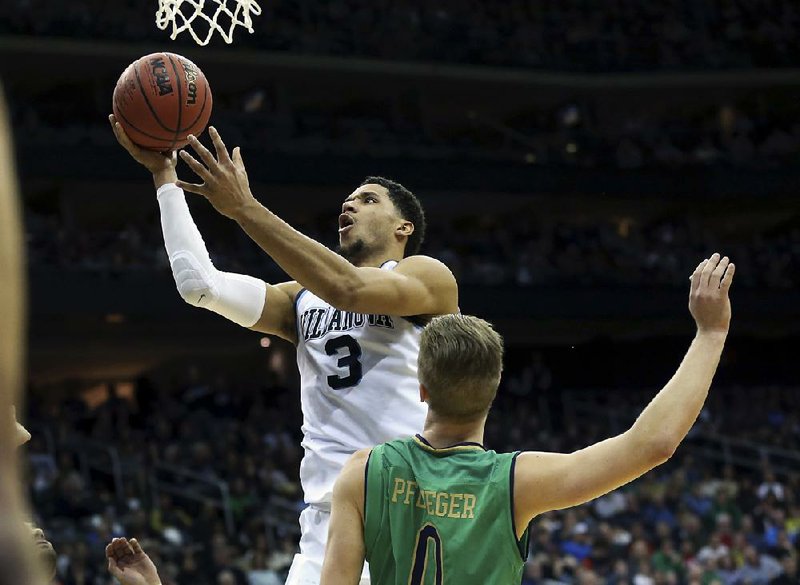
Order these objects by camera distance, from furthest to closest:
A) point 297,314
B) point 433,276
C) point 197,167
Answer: point 297,314
point 433,276
point 197,167

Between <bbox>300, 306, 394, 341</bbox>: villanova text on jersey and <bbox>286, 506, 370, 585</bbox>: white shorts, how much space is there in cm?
63

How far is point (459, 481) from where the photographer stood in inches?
102

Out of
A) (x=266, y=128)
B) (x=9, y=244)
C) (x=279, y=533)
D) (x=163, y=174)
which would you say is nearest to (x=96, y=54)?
(x=266, y=128)

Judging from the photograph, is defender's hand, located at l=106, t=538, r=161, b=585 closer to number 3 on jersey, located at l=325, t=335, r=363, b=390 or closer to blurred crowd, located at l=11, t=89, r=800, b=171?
number 3 on jersey, located at l=325, t=335, r=363, b=390

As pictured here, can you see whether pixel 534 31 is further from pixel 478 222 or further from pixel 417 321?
pixel 417 321

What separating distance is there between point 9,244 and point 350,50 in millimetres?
21928

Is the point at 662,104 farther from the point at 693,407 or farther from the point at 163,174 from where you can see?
the point at 693,407

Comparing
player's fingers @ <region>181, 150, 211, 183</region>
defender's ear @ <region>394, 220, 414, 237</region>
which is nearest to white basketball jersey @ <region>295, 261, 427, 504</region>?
defender's ear @ <region>394, 220, 414, 237</region>

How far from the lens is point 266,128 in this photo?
2167cm

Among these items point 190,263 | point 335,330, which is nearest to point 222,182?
point 190,263

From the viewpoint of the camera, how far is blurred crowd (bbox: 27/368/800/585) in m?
13.5

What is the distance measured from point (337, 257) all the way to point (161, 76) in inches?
42.9

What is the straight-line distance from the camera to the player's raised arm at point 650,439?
95.0 inches

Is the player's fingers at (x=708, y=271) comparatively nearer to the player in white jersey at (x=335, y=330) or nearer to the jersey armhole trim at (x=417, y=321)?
the player in white jersey at (x=335, y=330)
